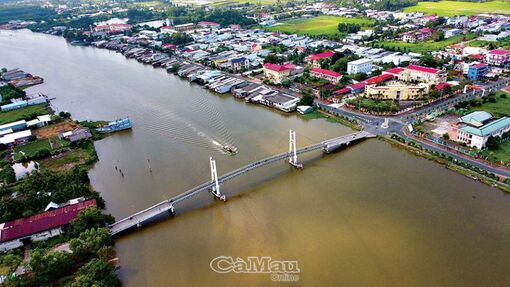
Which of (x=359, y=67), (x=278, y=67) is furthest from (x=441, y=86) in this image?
(x=278, y=67)

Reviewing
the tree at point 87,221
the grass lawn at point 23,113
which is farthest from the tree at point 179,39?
the tree at point 87,221

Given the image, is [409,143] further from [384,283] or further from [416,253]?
[384,283]

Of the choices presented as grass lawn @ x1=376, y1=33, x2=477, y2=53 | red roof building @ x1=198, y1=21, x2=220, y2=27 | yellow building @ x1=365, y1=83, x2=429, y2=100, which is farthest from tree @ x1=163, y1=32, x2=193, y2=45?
yellow building @ x1=365, y1=83, x2=429, y2=100

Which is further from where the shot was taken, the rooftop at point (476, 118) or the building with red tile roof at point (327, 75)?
the building with red tile roof at point (327, 75)

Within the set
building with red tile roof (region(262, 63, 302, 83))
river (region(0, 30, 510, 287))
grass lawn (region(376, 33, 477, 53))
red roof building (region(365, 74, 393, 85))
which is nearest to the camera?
river (region(0, 30, 510, 287))

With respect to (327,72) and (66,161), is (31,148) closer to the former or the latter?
(66,161)

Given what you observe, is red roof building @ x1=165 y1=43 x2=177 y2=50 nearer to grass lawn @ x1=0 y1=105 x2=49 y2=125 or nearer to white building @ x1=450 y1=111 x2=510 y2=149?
grass lawn @ x1=0 y1=105 x2=49 y2=125

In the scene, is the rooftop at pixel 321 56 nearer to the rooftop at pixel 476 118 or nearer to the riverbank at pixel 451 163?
the riverbank at pixel 451 163
